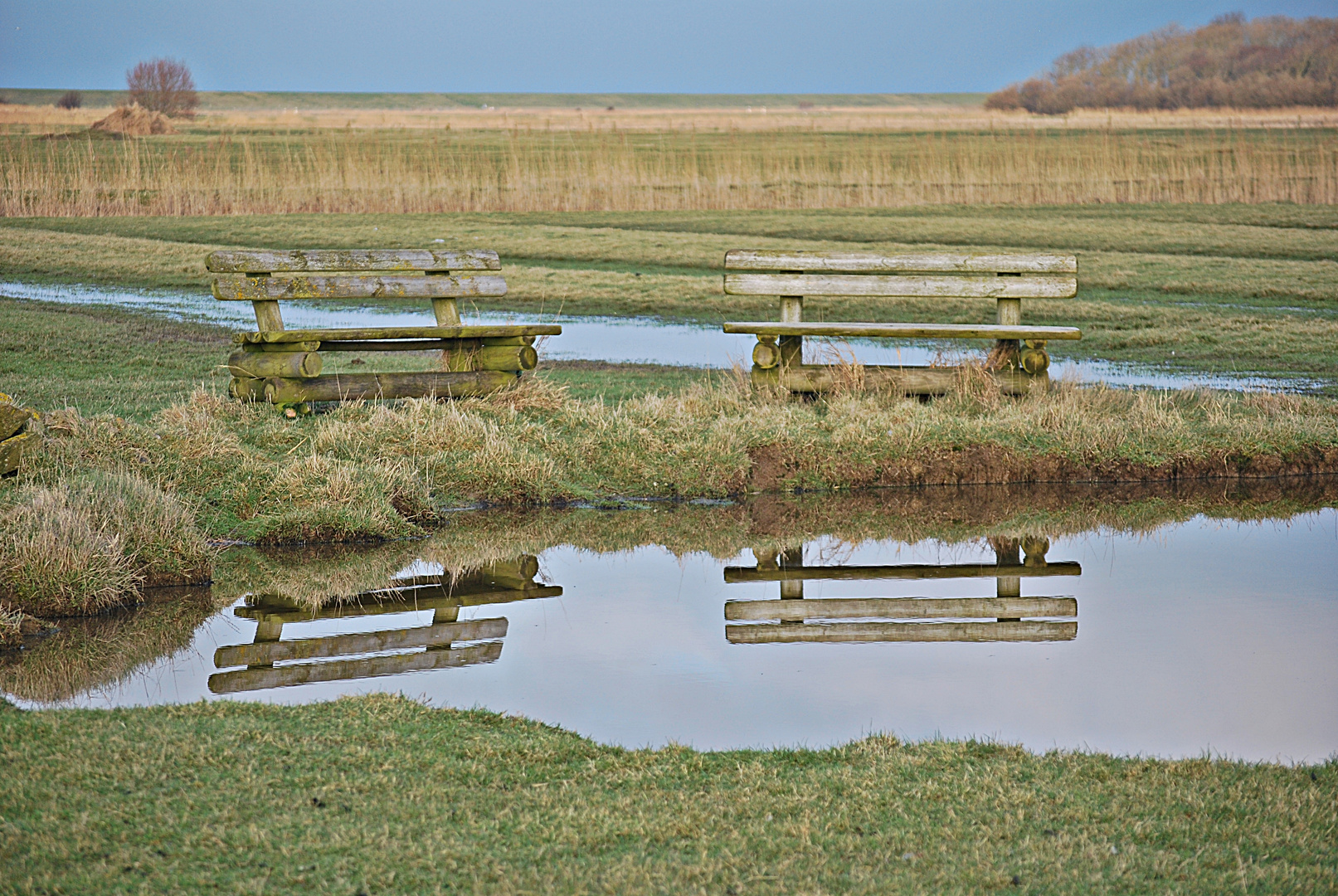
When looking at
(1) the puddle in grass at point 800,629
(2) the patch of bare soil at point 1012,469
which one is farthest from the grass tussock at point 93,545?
(2) the patch of bare soil at point 1012,469

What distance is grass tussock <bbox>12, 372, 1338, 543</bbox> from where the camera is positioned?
8.77m

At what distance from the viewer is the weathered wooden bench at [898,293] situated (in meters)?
11.4

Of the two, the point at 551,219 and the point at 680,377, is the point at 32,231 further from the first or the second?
the point at 680,377

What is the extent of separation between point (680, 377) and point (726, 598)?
6.07 meters

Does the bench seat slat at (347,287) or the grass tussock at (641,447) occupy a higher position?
the bench seat slat at (347,287)

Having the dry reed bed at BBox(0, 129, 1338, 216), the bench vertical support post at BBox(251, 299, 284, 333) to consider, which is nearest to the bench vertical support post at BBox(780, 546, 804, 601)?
the bench vertical support post at BBox(251, 299, 284, 333)

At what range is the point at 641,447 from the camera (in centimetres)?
1012

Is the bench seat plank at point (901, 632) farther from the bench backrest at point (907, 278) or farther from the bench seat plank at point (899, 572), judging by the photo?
the bench backrest at point (907, 278)

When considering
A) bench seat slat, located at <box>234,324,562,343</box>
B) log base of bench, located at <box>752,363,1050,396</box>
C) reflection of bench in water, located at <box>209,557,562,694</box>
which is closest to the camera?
reflection of bench in water, located at <box>209,557,562,694</box>

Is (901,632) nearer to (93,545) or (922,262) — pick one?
(93,545)

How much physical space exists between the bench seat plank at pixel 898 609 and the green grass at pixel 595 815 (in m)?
1.89

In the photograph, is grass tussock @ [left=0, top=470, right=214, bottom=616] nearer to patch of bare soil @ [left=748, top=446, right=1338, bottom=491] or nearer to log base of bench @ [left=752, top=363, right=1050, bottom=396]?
patch of bare soil @ [left=748, top=446, right=1338, bottom=491]

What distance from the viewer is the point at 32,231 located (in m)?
25.4

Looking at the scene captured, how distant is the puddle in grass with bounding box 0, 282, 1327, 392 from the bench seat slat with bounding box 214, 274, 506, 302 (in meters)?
3.18
